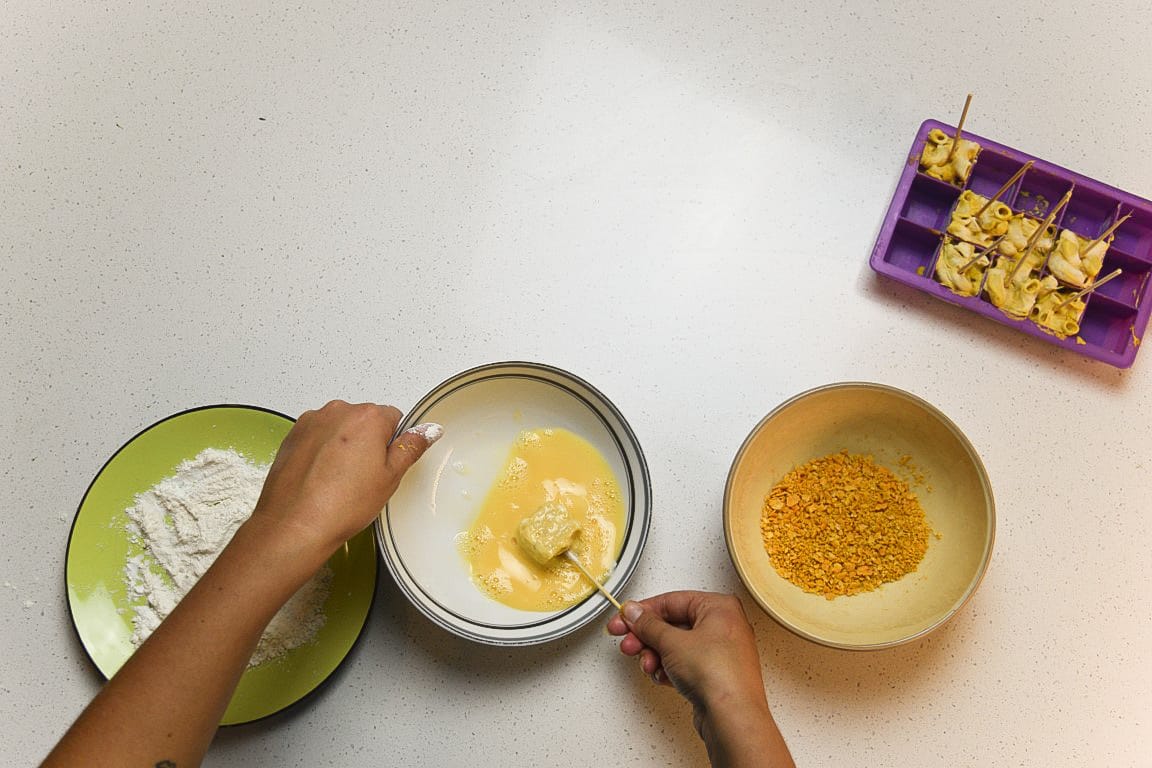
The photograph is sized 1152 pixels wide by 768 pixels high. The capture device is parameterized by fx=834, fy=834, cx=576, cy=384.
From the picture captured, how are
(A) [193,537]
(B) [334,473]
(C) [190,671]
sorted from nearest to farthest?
(C) [190,671], (B) [334,473], (A) [193,537]

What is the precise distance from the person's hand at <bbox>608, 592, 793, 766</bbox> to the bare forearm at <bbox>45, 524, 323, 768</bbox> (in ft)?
1.42

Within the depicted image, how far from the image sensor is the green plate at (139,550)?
1.09 metres

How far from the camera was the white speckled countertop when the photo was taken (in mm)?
1157

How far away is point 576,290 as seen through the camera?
4.09 feet

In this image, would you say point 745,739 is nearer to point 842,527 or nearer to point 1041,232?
point 842,527

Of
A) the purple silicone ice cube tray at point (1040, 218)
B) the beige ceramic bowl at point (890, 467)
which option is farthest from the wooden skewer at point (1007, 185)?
the beige ceramic bowl at point (890, 467)

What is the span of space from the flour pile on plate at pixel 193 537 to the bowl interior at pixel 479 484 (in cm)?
13

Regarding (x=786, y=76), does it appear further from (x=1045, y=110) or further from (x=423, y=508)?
(x=423, y=508)

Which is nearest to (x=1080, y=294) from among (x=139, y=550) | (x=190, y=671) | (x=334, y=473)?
(x=334, y=473)

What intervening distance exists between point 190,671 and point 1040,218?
4.29ft

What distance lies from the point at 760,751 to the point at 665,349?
1.82 feet

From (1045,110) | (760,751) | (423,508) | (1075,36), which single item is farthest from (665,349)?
(1075,36)

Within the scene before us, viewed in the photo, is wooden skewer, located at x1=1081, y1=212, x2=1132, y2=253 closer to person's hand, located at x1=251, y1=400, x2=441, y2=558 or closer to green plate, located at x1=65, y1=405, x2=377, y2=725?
person's hand, located at x1=251, y1=400, x2=441, y2=558

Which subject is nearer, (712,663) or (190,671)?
(190,671)
